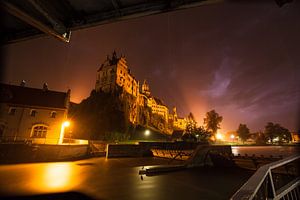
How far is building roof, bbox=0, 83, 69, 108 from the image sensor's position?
3167 centimetres

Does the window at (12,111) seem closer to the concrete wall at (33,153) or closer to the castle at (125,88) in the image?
the concrete wall at (33,153)

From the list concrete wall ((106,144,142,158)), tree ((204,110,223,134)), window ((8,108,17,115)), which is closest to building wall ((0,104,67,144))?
window ((8,108,17,115))

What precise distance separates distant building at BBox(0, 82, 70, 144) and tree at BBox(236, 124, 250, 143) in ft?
470

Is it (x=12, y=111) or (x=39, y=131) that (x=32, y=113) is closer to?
(x=12, y=111)

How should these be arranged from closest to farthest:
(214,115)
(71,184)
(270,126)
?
(71,184) < (214,115) < (270,126)

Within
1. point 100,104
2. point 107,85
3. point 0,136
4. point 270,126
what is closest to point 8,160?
point 0,136

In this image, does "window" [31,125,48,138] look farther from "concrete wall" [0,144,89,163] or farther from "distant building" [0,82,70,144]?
"concrete wall" [0,144,89,163]

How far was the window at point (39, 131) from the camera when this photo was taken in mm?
30028

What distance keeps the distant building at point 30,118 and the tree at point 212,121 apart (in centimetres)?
9005

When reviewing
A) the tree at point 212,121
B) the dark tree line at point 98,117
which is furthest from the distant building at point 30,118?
the tree at point 212,121

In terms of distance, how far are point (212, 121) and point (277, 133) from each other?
70.6 metres

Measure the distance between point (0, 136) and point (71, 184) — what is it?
27.6m

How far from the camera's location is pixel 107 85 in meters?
80.5

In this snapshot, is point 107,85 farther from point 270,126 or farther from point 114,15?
point 270,126
